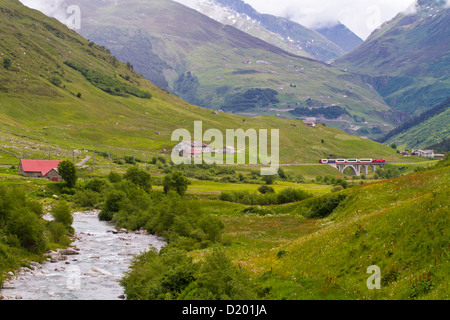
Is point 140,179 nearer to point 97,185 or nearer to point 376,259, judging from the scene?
point 97,185

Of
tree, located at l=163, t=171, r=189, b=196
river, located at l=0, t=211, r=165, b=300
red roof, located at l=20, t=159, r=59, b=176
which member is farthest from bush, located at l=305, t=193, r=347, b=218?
red roof, located at l=20, t=159, r=59, b=176

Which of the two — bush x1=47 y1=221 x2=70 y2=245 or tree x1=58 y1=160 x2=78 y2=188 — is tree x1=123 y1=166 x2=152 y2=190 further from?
bush x1=47 y1=221 x2=70 y2=245

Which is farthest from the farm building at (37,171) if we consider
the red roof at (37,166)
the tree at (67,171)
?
the tree at (67,171)

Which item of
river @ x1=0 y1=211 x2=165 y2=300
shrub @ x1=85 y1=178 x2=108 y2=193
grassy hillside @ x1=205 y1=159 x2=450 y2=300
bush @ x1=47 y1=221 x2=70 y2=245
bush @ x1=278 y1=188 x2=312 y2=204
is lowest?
river @ x1=0 y1=211 x2=165 y2=300

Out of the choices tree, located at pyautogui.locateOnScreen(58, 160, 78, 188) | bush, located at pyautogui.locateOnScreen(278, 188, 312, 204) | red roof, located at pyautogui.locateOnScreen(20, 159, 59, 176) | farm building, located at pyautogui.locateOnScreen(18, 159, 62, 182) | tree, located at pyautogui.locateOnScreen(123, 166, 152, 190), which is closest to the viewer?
bush, located at pyautogui.locateOnScreen(278, 188, 312, 204)

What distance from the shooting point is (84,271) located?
53438 millimetres

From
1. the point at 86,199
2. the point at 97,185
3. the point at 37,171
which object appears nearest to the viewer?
the point at 86,199

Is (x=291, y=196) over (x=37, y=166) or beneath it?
beneath

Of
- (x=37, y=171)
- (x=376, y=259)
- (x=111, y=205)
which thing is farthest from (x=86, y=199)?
(x=376, y=259)

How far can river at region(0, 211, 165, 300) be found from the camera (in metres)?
43.7

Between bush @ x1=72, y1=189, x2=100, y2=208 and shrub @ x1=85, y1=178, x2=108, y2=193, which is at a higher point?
shrub @ x1=85, y1=178, x2=108, y2=193

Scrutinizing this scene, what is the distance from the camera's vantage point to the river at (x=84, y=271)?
43688 millimetres
